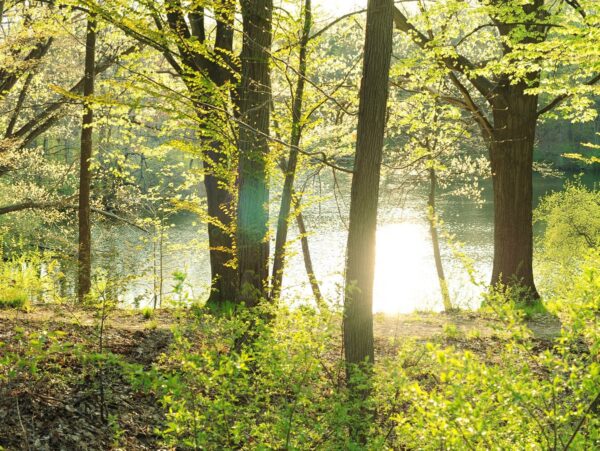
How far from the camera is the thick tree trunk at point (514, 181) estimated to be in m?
10.4

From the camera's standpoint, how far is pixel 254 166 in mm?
6035

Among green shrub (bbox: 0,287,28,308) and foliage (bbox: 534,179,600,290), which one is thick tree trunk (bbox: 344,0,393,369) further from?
foliage (bbox: 534,179,600,290)

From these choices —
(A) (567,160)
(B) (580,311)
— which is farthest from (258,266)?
(A) (567,160)

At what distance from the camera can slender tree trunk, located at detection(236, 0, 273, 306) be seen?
5926 mm

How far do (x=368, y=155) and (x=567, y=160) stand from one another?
156ft

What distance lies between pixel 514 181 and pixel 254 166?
6086mm

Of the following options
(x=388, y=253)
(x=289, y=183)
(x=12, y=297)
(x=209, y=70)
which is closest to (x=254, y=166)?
(x=289, y=183)

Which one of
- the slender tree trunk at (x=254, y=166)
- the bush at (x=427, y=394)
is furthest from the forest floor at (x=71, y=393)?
the slender tree trunk at (x=254, y=166)

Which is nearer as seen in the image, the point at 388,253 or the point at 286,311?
the point at 286,311

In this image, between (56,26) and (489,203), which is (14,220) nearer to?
(56,26)

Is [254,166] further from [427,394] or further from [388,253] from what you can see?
[388,253]

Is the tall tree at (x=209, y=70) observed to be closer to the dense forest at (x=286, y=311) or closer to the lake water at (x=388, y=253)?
the dense forest at (x=286, y=311)

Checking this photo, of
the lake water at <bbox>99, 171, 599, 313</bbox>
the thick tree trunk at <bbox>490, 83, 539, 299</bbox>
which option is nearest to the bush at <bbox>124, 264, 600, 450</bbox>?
the thick tree trunk at <bbox>490, 83, 539, 299</bbox>

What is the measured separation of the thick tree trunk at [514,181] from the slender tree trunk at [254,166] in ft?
18.5
